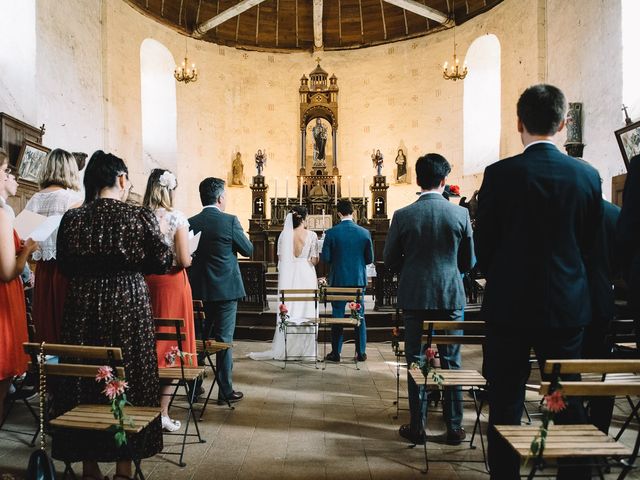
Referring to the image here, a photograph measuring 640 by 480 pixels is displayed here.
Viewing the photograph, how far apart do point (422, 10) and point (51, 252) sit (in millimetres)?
12174

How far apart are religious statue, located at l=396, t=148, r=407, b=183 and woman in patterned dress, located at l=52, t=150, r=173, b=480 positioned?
1225cm

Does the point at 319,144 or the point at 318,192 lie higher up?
the point at 319,144

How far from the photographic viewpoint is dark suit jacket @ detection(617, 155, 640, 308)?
7.78ft

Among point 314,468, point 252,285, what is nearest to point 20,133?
point 252,285

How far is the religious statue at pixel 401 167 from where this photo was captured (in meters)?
14.3

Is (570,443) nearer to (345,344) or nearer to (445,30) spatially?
(345,344)

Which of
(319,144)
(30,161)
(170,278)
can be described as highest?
(319,144)

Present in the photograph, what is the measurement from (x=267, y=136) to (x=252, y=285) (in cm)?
855

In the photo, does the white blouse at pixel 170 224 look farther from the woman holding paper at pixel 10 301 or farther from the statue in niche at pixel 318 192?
the statue in niche at pixel 318 192

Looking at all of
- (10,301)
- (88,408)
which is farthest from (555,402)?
(10,301)

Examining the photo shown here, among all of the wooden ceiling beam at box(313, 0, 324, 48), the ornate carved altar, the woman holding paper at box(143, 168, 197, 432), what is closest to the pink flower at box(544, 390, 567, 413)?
the woman holding paper at box(143, 168, 197, 432)

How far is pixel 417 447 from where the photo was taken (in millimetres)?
3314

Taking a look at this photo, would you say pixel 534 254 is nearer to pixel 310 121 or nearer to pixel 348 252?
→ pixel 348 252

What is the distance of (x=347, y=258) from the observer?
5883 mm
